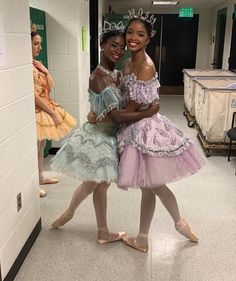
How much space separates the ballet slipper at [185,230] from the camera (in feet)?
8.07

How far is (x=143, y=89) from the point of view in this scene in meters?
2.07

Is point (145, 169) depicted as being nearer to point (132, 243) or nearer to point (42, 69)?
point (132, 243)

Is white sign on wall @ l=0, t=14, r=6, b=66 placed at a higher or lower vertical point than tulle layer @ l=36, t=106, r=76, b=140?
higher

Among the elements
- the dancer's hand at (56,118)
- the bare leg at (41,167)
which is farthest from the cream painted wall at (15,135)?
the bare leg at (41,167)

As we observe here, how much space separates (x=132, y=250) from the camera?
7.98ft

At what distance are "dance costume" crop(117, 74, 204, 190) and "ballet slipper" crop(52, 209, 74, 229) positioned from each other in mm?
671

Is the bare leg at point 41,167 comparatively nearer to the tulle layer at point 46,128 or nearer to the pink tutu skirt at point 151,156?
the tulle layer at point 46,128

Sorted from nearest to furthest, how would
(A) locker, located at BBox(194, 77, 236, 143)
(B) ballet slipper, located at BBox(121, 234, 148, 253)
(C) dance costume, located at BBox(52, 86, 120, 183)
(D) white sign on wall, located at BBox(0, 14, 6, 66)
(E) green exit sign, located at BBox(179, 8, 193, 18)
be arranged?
(D) white sign on wall, located at BBox(0, 14, 6, 66)
(C) dance costume, located at BBox(52, 86, 120, 183)
(B) ballet slipper, located at BBox(121, 234, 148, 253)
(A) locker, located at BBox(194, 77, 236, 143)
(E) green exit sign, located at BBox(179, 8, 193, 18)

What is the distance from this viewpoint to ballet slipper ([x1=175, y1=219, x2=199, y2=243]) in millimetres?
2459

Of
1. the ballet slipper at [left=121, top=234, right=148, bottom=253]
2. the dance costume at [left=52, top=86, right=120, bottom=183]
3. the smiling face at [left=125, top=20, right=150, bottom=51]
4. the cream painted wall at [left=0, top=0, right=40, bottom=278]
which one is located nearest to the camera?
the cream painted wall at [left=0, top=0, right=40, bottom=278]

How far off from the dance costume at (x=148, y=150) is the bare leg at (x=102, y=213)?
26 centimetres

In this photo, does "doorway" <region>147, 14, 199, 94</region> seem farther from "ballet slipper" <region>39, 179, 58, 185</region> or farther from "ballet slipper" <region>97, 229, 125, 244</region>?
"ballet slipper" <region>97, 229, 125, 244</region>

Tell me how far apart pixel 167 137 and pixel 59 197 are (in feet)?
4.86

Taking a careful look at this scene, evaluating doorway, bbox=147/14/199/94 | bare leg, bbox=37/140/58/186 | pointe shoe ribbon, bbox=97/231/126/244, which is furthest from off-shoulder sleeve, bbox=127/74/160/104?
doorway, bbox=147/14/199/94
